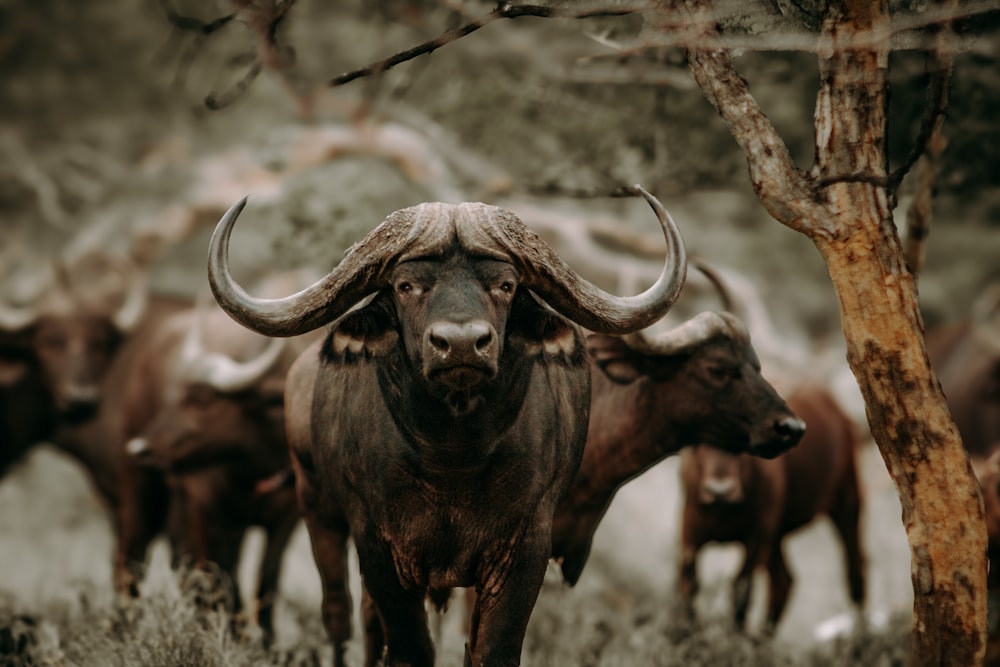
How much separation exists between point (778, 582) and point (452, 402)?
226 inches

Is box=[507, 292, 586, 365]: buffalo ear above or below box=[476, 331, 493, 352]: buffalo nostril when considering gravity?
above

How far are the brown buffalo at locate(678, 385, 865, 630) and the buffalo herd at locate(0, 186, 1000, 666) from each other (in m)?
0.02

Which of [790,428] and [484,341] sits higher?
[790,428]

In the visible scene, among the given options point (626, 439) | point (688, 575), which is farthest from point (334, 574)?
point (688, 575)

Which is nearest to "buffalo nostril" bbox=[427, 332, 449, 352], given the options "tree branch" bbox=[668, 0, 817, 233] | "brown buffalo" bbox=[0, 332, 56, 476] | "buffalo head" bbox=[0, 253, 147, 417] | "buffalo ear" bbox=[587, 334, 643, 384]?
"tree branch" bbox=[668, 0, 817, 233]

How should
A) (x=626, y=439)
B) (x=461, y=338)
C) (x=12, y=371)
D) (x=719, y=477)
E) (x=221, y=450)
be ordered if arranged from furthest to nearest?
(x=12, y=371), (x=221, y=450), (x=719, y=477), (x=626, y=439), (x=461, y=338)

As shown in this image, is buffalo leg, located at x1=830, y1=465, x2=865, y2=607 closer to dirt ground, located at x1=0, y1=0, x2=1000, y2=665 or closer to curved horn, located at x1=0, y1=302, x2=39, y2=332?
dirt ground, located at x1=0, y1=0, x2=1000, y2=665

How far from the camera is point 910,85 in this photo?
9086 mm

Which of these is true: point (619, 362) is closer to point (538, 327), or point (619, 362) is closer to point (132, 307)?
point (538, 327)

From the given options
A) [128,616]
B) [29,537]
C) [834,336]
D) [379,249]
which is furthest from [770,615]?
[834,336]

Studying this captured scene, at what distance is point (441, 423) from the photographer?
4895 mm

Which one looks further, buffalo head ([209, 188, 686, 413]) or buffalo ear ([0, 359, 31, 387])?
buffalo ear ([0, 359, 31, 387])

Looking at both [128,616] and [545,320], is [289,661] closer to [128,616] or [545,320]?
[128,616]

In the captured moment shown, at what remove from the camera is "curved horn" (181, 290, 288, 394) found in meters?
8.55
